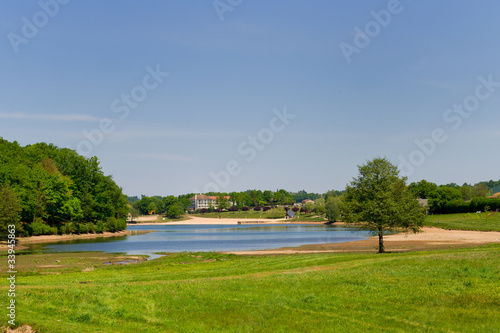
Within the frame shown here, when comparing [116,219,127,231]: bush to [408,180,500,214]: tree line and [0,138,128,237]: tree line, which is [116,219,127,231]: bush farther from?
→ [408,180,500,214]: tree line

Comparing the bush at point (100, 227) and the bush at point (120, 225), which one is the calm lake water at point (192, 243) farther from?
the bush at point (120, 225)

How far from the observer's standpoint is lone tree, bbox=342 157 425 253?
1865 inches

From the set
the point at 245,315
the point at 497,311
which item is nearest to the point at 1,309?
the point at 245,315

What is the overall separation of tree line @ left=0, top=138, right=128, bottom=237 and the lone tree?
55964 millimetres

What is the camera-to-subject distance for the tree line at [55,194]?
271ft

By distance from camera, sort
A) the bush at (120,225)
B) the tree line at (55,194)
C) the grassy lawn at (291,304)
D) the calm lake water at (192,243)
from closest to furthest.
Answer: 1. the grassy lawn at (291,304)
2. the calm lake water at (192,243)
3. the tree line at (55,194)
4. the bush at (120,225)

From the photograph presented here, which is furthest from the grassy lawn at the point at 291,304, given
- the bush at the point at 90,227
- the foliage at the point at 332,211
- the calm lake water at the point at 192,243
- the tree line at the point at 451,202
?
the foliage at the point at 332,211

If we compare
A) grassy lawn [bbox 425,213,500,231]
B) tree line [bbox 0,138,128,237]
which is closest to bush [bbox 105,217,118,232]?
tree line [bbox 0,138,128,237]

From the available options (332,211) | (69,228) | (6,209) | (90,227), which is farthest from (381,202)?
(332,211)

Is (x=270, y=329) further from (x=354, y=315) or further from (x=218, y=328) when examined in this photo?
(x=354, y=315)

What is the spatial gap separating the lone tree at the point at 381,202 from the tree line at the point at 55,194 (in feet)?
184

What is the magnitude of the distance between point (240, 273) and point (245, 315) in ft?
37.6

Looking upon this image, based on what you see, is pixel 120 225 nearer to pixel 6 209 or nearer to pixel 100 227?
pixel 100 227

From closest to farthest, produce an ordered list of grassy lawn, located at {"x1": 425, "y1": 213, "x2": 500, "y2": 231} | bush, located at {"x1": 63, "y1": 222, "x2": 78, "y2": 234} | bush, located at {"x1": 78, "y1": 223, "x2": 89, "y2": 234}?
bush, located at {"x1": 63, "y1": 222, "x2": 78, "y2": 234} < grassy lawn, located at {"x1": 425, "y1": 213, "x2": 500, "y2": 231} < bush, located at {"x1": 78, "y1": 223, "x2": 89, "y2": 234}
